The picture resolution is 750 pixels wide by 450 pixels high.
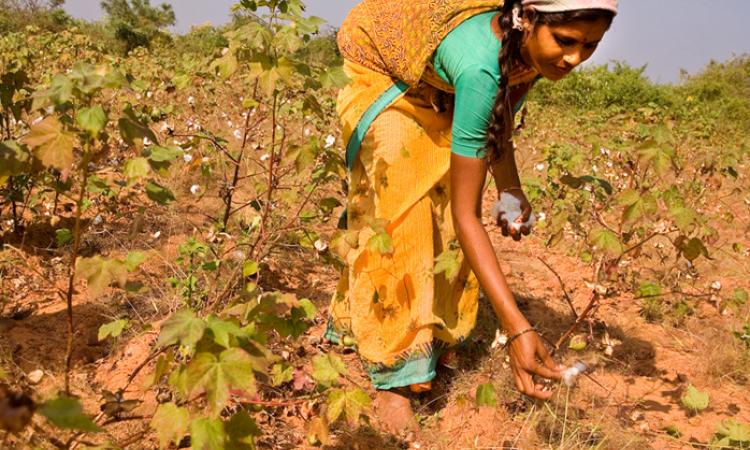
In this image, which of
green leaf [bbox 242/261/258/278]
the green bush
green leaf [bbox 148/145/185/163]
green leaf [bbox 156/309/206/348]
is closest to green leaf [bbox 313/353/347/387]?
green leaf [bbox 242/261/258/278]

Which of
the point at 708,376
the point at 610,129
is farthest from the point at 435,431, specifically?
the point at 610,129

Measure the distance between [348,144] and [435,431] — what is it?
947 mm

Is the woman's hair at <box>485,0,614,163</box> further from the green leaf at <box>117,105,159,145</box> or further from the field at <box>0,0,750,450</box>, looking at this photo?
the green leaf at <box>117,105,159,145</box>

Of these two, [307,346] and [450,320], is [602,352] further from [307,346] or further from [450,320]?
[307,346]

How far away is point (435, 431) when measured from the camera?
2148 mm

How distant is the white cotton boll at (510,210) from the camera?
6.79 feet

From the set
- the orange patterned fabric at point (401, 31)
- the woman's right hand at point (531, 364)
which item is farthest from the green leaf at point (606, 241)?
the orange patterned fabric at point (401, 31)

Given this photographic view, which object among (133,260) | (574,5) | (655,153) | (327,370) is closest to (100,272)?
(133,260)

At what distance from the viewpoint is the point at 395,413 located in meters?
2.12

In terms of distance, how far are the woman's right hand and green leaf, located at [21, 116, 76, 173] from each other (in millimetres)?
1030

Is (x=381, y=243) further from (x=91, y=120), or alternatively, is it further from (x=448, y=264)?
(x=91, y=120)

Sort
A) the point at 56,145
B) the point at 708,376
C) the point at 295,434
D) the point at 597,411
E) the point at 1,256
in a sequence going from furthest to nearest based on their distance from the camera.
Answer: the point at 708,376 → the point at 597,411 → the point at 295,434 → the point at 1,256 → the point at 56,145

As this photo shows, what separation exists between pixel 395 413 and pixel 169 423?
Result: 99cm

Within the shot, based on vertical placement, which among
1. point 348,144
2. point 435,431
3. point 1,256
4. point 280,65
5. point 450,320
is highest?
point 280,65
